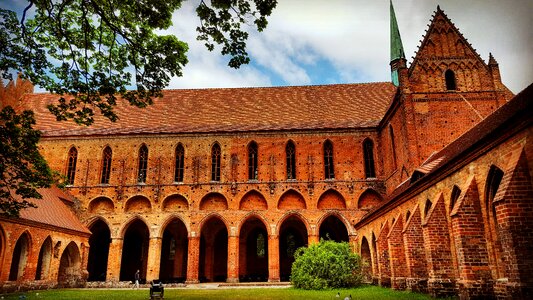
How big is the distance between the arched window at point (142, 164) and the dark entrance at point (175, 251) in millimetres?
3936

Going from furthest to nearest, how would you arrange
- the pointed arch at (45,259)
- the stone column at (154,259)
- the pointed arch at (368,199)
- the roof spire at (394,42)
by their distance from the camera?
the roof spire at (394,42) → the pointed arch at (368,199) → the stone column at (154,259) → the pointed arch at (45,259)

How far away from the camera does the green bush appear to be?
57.7 feet

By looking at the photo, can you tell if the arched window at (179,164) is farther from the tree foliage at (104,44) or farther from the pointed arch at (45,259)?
the tree foliage at (104,44)

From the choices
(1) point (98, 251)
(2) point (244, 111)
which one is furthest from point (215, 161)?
(1) point (98, 251)

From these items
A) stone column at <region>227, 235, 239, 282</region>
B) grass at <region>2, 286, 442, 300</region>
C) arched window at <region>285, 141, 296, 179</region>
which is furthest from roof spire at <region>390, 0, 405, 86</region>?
grass at <region>2, 286, 442, 300</region>

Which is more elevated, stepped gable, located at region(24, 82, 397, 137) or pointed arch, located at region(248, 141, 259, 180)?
stepped gable, located at region(24, 82, 397, 137)

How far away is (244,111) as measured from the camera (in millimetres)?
30000

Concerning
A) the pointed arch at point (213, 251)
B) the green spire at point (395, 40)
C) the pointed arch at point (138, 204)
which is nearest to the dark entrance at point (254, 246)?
the pointed arch at point (213, 251)

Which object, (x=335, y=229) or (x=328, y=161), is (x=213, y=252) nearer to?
(x=335, y=229)

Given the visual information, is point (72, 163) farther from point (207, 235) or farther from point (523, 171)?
point (523, 171)

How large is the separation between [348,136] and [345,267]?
11.9 metres

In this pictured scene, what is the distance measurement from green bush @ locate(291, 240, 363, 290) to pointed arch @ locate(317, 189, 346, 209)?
7.63m

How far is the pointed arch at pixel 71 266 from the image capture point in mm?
23594

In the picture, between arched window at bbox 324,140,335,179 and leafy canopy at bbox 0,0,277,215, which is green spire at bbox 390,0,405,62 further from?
leafy canopy at bbox 0,0,277,215
